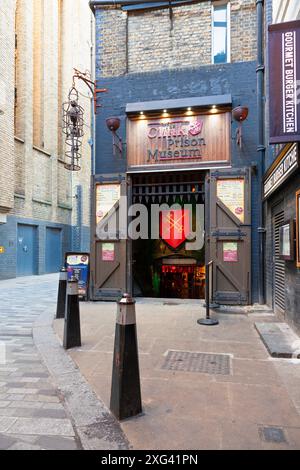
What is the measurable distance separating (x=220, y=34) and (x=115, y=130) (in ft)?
11.3

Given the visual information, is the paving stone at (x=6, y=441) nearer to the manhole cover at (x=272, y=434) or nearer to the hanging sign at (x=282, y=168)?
the manhole cover at (x=272, y=434)

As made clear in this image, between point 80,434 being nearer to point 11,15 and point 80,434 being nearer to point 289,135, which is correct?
point 289,135

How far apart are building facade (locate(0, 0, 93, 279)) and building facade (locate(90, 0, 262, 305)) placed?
317 inches

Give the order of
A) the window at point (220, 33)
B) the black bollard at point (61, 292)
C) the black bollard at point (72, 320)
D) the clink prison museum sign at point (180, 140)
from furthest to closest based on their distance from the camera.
→ the window at point (220, 33) → the clink prison museum sign at point (180, 140) → the black bollard at point (61, 292) → the black bollard at point (72, 320)

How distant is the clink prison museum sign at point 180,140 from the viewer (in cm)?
822

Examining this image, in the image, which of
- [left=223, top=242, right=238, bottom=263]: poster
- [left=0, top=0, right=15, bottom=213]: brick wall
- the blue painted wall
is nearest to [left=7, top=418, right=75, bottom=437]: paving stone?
[left=223, top=242, right=238, bottom=263]: poster

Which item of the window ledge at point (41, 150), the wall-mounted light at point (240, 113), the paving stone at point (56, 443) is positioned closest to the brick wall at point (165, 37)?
the wall-mounted light at point (240, 113)

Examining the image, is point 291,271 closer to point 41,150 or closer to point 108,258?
point 108,258

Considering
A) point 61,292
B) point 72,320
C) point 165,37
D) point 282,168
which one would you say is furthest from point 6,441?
point 165,37

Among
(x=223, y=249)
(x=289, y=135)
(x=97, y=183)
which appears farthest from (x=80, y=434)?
(x=97, y=183)

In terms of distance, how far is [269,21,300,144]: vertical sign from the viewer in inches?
179

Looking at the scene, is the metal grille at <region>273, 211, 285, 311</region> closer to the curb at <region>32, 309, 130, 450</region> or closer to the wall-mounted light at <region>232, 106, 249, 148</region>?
the wall-mounted light at <region>232, 106, 249, 148</region>

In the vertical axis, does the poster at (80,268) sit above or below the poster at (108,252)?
below

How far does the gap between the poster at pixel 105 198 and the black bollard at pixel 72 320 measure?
3.83 metres
